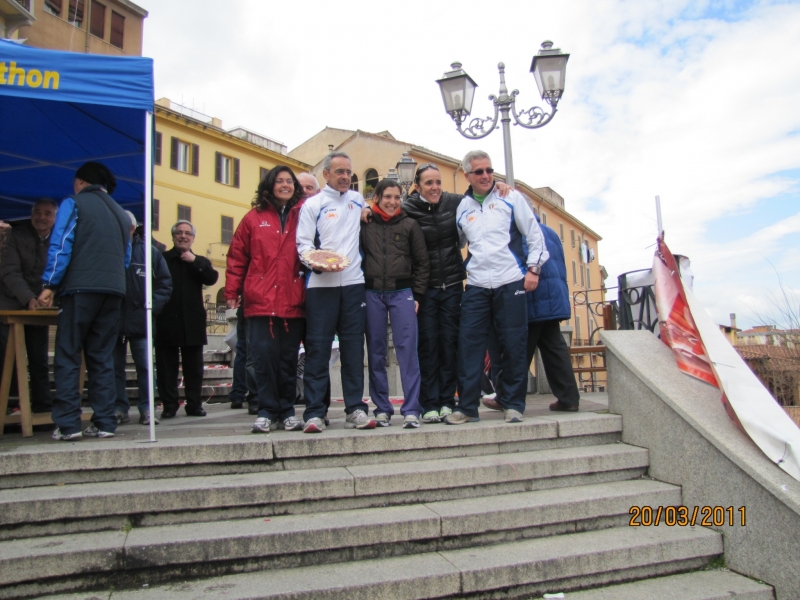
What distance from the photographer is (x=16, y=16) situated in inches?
679

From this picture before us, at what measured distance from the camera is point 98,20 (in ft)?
85.9

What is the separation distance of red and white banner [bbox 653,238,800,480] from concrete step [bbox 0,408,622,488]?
0.72 meters

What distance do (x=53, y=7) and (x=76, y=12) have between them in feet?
3.46

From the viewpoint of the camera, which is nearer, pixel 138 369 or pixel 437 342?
pixel 437 342

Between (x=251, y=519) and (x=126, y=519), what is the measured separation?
24.2 inches

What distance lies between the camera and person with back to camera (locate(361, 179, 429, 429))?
436 centimetres

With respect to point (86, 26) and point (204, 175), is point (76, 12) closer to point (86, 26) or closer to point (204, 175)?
point (86, 26)

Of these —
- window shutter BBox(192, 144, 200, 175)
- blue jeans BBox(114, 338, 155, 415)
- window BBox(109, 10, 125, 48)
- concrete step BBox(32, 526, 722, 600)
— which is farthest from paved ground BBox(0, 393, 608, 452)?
window shutter BBox(192, 144, 200, 175)

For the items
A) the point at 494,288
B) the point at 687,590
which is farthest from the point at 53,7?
the point at 687,590

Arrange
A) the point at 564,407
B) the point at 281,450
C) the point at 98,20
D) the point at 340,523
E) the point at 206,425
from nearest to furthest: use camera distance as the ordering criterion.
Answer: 1. the point at 340,523
2. the point at 281,450
3. the point at 206,425
4. the point at 564,407
5. the point at 98,20

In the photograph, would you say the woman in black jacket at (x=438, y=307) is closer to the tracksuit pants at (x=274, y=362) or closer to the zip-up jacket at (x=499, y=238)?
the zip-up jacket at (x=499, y=238)

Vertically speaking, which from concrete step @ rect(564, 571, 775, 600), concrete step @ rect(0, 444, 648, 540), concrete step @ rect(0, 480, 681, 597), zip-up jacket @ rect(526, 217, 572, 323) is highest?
zip-up jacket @ rect(526, 217, 572, 323)

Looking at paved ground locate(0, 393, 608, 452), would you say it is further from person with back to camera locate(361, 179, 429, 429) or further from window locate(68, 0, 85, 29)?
window locate(68, 0, 85, 29)

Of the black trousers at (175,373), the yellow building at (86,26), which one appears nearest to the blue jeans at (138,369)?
the black trousers at (175,373)
